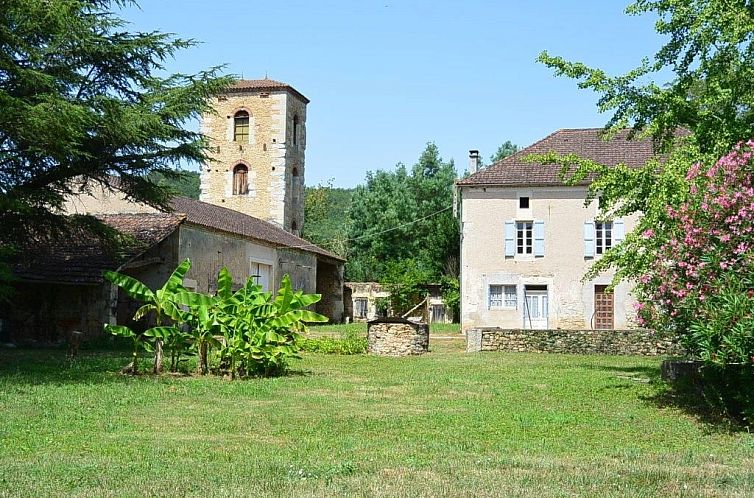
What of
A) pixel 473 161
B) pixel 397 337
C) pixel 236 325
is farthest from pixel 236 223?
pixel 236 325

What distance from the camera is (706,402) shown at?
1202cm

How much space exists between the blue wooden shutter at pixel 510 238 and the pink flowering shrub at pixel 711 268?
2250cm

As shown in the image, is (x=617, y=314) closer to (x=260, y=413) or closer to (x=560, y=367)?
(x=560, y=367)

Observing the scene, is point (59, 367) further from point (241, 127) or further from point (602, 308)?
point (241, 127)

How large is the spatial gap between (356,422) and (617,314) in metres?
24.8

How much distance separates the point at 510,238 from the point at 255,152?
15.6m

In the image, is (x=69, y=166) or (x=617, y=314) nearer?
(x=69, y=166)

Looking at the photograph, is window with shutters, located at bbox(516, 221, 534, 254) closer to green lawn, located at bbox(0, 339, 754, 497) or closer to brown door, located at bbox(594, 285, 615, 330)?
brown door, located at bbox(594, 285, 615, 330)

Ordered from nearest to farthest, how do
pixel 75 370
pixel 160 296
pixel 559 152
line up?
pixel 160 296 → pixel 75 370 → pixel 559 152

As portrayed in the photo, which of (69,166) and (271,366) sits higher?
(69,166)

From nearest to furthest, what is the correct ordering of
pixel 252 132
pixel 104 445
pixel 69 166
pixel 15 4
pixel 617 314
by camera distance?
pixel 104 445
pixel 15 4
pixel 69 166
pixel 617 314
pixel 252 132

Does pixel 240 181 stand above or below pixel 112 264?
above

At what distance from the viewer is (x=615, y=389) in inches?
566

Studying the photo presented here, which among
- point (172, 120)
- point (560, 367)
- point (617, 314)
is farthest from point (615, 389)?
point (617, 314)
